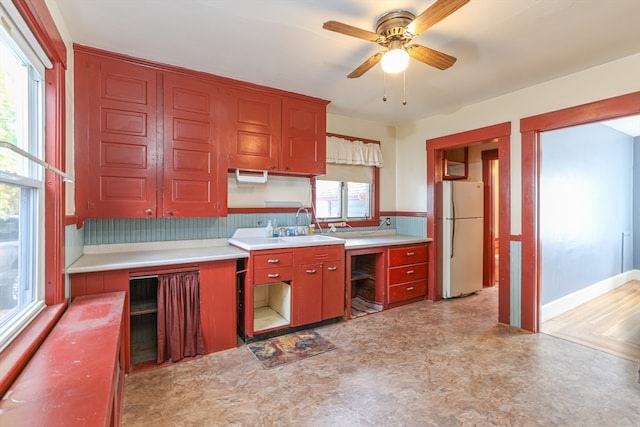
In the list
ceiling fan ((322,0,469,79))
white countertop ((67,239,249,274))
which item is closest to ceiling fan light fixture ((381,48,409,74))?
ceiling fan ((322,0,469,79))

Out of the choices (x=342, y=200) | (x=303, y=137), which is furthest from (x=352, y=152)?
(x=303, y=137)

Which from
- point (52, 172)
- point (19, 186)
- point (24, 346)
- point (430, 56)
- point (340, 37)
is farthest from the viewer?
point (340, 37)

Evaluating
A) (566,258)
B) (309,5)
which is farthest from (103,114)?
(566,258)

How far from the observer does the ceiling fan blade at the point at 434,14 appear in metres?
1.49

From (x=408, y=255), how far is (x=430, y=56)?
2.38 m

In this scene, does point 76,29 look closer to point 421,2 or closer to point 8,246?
point 8,246

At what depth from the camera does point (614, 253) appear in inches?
176

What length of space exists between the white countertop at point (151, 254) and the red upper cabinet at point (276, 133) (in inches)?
32.0

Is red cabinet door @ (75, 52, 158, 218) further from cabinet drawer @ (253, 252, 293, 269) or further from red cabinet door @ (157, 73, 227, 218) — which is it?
cabinet drawer @ (253, 252, 293, 269)

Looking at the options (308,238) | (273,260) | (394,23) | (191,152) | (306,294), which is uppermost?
(394,23)

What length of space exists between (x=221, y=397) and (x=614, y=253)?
18.5 feet

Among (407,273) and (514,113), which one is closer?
(514,113)

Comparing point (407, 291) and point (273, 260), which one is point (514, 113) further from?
point (273, 260)

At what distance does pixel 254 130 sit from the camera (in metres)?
2.93
